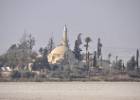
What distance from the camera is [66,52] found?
56.3 m

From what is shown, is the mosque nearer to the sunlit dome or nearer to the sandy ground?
the sunlit dome

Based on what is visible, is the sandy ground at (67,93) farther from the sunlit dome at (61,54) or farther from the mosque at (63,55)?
the sunlit dome at (61,54)

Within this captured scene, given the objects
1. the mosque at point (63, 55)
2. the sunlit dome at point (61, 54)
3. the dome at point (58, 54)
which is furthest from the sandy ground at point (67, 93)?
the dome at point (58, 54)

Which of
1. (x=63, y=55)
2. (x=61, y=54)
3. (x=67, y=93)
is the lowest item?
(x=67, y=93)

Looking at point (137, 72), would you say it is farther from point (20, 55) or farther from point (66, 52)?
point (20, 55)

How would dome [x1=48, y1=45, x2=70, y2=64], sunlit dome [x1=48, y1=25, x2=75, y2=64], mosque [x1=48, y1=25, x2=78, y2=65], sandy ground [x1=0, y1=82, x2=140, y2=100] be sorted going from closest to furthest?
sandy ground [x1=0, y1=82, x2=140, y2=100], mosque [x1=48, y1=25, x2=78, y2=65], sunlit dome [x1=48, y1=25, x2=75, y2=64], dome [x1=48, y1=45, x2=70, y2=64]

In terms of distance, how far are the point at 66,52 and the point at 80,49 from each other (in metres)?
2.00

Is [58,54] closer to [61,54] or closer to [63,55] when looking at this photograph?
[61,54]

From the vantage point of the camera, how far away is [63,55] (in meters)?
55.7

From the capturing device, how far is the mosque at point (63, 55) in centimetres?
Result: 5391

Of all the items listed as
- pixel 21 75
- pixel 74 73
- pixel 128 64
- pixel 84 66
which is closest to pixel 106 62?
pixel 128 64

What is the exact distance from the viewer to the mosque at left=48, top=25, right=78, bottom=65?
53912 mm

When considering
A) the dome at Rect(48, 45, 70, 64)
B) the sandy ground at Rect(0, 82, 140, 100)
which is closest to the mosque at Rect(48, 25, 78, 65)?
the dome at Rect(48, 45, 70, 64)

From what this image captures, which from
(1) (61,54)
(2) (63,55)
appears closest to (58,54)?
(1) (61,54)
